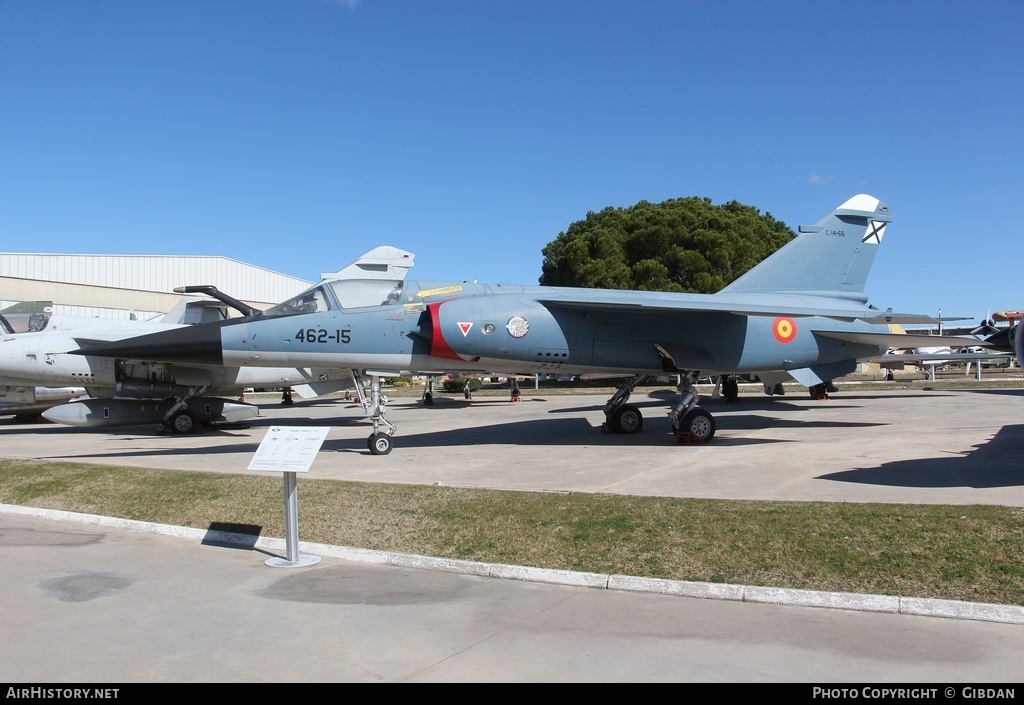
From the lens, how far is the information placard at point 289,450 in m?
6.52

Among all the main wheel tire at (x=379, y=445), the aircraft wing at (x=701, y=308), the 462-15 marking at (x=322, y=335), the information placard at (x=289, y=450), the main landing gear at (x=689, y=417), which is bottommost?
the main wheel tire at (x=379, y=445)

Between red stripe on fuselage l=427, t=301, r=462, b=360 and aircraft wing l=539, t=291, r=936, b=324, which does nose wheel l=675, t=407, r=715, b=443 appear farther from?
red stripe on fuselage l=427, t=301, r=462, b=360

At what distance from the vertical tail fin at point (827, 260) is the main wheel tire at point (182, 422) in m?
12.9

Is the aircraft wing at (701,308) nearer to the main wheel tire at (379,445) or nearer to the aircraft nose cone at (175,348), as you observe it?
the main wheel tire at (379,445)

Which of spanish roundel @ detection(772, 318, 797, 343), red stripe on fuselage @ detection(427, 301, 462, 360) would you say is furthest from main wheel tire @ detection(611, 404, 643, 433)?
red stripe on fuselage @ detection(427, 301, 462, 360)

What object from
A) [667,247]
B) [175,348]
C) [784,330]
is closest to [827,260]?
[784,330]

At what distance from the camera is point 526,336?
13.2m

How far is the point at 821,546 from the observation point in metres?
5.94

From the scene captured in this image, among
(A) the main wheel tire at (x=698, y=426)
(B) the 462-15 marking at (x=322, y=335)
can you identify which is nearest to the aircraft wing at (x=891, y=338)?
(A) the main wheel tire at (x=698, y=426)

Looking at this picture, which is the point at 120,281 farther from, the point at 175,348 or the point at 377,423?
the point at 377,423

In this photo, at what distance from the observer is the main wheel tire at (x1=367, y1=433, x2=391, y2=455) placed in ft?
42.3
